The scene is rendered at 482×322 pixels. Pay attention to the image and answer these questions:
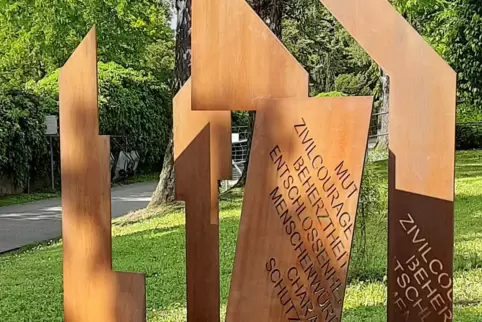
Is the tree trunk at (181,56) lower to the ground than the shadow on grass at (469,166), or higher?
higher

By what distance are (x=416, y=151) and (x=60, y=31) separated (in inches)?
500

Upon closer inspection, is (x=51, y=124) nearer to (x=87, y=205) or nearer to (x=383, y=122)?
(x=383, y=122)

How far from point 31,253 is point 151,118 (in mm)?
11329

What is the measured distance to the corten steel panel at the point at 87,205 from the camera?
2.45 m

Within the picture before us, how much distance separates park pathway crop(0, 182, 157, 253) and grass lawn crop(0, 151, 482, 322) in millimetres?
951

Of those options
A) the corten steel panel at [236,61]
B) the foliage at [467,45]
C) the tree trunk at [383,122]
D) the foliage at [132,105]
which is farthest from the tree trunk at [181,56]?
the tree trunk at [383,122]

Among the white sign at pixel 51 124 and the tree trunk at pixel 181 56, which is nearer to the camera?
the tree trunk at pixel 181 56

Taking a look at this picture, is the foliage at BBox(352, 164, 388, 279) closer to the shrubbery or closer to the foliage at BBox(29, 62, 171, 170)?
the shrubbery

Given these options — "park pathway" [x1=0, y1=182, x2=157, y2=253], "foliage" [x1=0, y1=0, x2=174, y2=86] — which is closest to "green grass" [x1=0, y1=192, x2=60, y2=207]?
"park pathway" [x1=0, y1=182, x2=157, y2=253]

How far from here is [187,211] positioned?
3.13 metres

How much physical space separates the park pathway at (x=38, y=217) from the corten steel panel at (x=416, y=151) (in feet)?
20.8

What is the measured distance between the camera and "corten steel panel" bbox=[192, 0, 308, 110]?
2377 millimetres

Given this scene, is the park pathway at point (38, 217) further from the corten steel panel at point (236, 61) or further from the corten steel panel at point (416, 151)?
the corten steel panel at point (416, 151)

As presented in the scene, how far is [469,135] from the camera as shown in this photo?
23.1 meters
